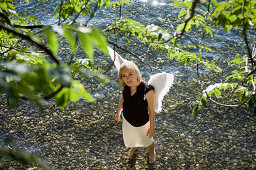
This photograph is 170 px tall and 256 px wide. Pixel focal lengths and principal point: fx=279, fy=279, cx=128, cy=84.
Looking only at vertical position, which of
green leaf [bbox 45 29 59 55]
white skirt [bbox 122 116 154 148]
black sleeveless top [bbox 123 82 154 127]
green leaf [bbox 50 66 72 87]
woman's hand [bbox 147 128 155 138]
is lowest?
white skirt [bbox 122 116 154 148]

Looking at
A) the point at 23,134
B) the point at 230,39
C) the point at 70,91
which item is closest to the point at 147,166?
the point at 23,134

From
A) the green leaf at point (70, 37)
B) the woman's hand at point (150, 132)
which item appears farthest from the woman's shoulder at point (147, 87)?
the green leaf at point (70, 37)

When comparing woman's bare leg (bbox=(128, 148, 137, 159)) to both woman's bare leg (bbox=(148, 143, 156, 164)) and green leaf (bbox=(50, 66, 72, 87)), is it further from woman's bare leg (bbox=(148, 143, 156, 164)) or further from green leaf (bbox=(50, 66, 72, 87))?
green leaf (bbox=(50, 66, 72, 87))

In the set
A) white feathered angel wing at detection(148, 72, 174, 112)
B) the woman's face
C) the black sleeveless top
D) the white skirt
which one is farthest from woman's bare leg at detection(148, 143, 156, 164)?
the woman's face

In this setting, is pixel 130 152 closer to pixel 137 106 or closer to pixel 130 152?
pixel 130 152

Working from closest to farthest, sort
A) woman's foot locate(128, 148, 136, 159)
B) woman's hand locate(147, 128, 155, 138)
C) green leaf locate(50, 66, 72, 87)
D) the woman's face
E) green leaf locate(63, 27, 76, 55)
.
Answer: green leaf locate(50, 66, 72, 87) → green leaf locate(63, 27, 76, 55) → the woman's face → woman's hand locate(147, 128, 155, 138) → woman's foot locate(128, 148, 136, 159)

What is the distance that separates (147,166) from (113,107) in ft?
5.35

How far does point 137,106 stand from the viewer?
333 centimetres

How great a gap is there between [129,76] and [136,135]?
0.84 metres

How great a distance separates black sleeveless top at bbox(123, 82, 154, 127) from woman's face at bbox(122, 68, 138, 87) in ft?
0.56

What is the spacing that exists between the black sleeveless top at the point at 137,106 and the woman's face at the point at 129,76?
17 cm

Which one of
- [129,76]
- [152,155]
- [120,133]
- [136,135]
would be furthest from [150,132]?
[120,133]

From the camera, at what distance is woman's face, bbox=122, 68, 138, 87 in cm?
306

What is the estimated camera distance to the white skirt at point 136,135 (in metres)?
3.46
